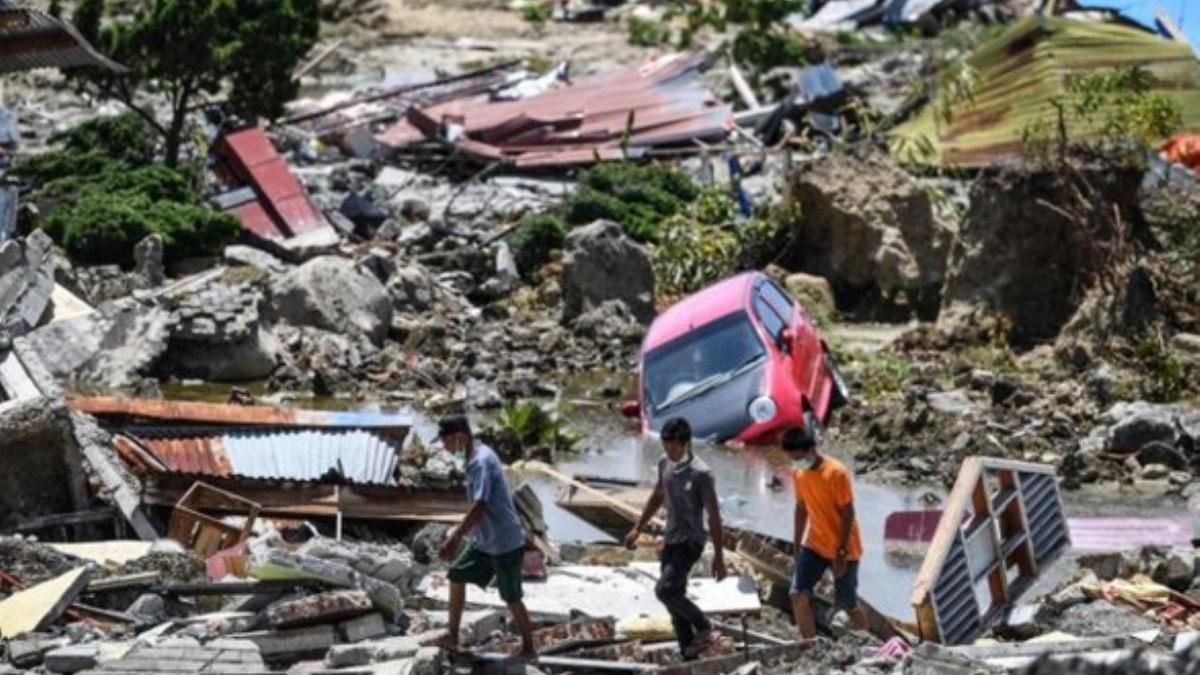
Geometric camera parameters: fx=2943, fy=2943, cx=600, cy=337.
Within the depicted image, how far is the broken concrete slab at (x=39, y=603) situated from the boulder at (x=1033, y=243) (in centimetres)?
1420

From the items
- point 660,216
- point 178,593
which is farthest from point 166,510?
point 660,216

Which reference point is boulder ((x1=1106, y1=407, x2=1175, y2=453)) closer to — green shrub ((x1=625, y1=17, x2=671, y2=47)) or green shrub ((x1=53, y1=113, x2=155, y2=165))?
green shrub ((x1=53, y1=113, x2=155, y2=165))

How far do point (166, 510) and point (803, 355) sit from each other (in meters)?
8.20

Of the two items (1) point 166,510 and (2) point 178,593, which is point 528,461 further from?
(2) point 178,593

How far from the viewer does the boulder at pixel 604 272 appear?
3000cm

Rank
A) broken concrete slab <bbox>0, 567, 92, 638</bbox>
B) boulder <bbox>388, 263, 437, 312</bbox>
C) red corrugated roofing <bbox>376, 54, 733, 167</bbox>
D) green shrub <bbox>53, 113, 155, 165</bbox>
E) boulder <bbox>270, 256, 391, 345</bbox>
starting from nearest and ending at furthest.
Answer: broken concrete slab <bbox>0, 567, 92, 638</bbox> → boulder <bbox>270, 256, 391, 345</bbox> → boulder <bbox>388, 263, 437, 312</bbox> → green shrub <bbox>53, 113, 155, 165</bbox> → red corrugated roofing <bbox>376, 54, 733, 167</bbox>

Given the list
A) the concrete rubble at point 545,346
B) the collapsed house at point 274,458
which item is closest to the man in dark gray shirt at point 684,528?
the concrete rubble at point 545,346

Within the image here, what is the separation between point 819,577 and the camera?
15.3 m

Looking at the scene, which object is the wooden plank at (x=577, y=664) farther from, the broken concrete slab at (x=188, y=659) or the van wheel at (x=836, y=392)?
the van wheel at (x=836, y=392)

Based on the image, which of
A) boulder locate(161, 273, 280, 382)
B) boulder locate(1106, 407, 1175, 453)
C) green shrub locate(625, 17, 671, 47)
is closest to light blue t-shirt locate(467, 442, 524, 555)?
boulder locate(1106, 407, 1175, 453)

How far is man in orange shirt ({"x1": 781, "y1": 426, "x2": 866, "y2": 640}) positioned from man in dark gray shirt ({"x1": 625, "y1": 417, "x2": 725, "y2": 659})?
538 mm

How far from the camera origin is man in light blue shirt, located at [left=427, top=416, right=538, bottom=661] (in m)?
14.2

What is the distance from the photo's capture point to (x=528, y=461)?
2347cm

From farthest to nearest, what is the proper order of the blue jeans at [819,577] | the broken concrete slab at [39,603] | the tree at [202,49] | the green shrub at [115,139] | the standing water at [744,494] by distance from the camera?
1. the green shrub at [115,139]
2. the tree at [202,49]
3. the standing water at [744,494]
4. the broken concrete slab at [39,603]
5. the blue jeans at [819,577]
